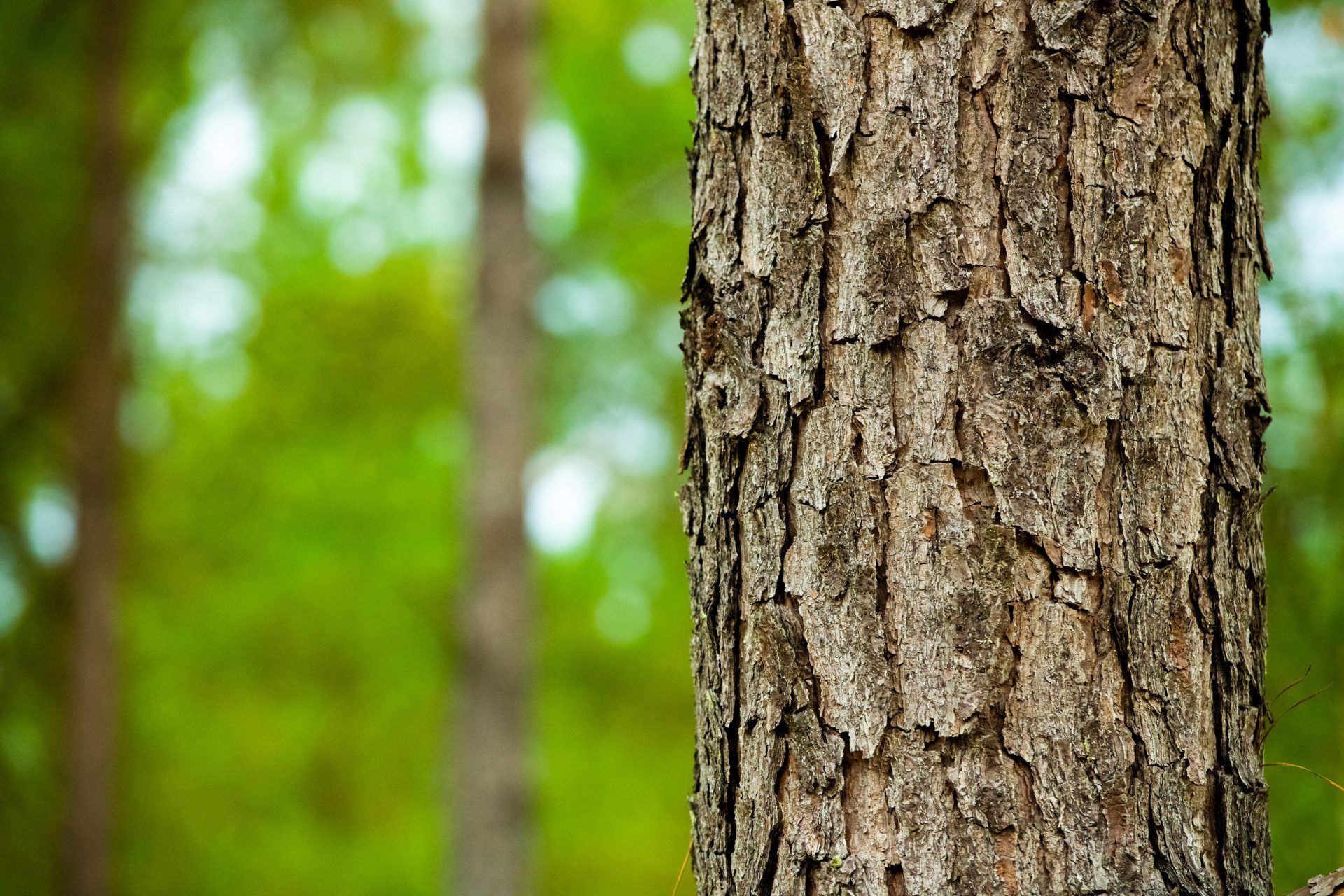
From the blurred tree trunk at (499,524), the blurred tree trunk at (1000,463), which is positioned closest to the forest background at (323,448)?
the blurred tree trunk at (499,524)

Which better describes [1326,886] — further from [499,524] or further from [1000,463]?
[499,524]

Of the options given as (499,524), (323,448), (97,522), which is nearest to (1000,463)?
(499,524)

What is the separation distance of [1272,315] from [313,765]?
920 cm

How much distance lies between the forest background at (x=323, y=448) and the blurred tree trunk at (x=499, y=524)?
1694mm

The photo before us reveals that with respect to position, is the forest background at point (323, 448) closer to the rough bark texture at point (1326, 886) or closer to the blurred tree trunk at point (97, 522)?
the blurred tree trunk at point (97, 522)

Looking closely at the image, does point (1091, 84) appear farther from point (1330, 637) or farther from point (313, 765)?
point (313, 765)

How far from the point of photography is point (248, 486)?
973cm

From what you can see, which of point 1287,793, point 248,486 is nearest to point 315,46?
point 248,486

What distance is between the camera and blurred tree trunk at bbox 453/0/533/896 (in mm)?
4898

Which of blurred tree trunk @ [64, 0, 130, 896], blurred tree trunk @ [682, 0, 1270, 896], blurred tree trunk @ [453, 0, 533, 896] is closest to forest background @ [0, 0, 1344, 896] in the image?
blurred tree trunk @ [64, 0, 130, 896]

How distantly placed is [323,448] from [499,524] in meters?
5.27

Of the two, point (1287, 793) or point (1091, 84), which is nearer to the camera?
point (1091, 84)

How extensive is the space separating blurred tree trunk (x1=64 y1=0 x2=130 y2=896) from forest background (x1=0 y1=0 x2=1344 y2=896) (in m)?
0.56

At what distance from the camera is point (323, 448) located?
32.2ft
